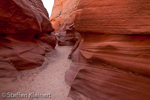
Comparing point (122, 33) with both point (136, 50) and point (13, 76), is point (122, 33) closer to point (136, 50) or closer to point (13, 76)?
point (136, 50)

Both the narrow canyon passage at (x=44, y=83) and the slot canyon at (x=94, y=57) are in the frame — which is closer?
the slot canyon at (x=94, y=57)

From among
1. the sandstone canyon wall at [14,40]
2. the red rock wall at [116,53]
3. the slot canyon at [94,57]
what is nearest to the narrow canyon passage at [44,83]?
the slot canyon at [94,57]

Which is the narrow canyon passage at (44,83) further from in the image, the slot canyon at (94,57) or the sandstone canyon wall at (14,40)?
the sandstone canyon wall at (14,40)

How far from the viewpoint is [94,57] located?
2566 millimetres

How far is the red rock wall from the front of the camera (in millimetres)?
1866

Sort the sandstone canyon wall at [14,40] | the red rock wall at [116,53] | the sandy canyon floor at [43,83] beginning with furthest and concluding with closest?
the sandstone canyon wall at [14,40] < the sandy canyon floor at [43,83] < the red rock wall at [116,53]

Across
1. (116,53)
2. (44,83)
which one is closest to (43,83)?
(44,83)

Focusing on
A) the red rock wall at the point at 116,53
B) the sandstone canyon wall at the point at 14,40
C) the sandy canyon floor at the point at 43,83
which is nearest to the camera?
the red rock wall at the point at 116,53

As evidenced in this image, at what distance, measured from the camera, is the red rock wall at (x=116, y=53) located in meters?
1.87

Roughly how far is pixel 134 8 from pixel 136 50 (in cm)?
115

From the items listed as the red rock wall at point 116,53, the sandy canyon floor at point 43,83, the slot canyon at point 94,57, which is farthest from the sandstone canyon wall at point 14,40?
the red rock wall at point 116,53

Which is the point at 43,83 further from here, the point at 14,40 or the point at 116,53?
the point at 116,53

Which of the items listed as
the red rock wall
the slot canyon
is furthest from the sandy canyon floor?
the red rock wall

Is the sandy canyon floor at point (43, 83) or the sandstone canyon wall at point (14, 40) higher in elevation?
the sandstone canyon wall at point (14, 40)
